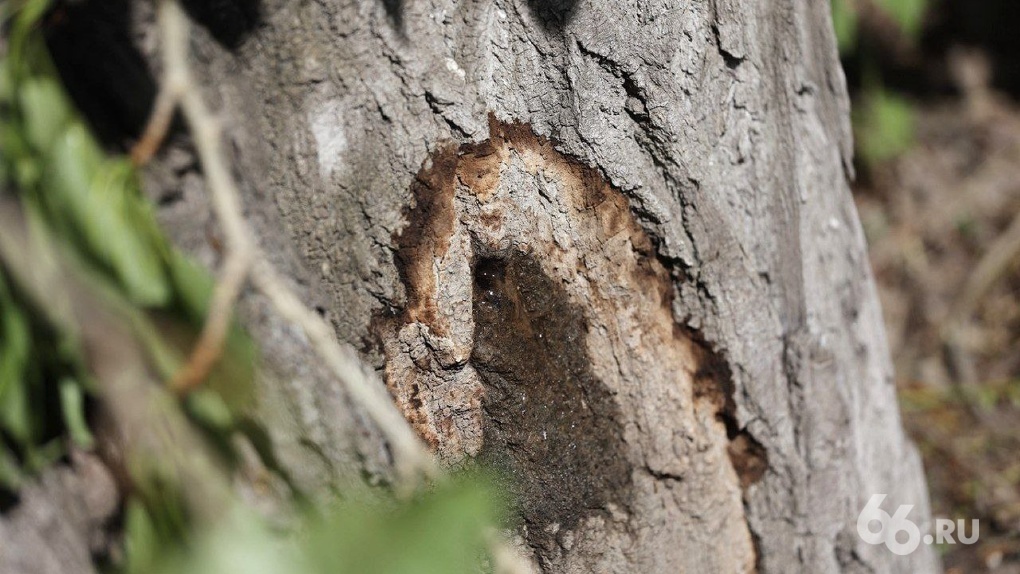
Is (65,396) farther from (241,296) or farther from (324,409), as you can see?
(324,409)

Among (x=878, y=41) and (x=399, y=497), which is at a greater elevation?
(x=878, y=41)

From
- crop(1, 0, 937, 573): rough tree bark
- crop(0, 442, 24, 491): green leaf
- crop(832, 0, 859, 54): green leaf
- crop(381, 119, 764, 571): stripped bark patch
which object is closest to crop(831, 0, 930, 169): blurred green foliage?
crop(832, 0, 859, 54): green leaf

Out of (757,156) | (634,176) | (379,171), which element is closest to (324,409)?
(379,171)

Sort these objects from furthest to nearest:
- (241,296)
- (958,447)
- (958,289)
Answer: (958,289), (958,447), (241,296)

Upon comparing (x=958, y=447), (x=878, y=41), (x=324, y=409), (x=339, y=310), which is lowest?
(x=958, y=447)

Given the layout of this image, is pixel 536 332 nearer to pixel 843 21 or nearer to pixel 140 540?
pixel 140 540

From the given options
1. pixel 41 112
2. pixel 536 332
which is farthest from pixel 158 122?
pixel 536 332

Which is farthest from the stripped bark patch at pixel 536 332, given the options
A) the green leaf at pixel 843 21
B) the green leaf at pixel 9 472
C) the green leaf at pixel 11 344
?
the green leaf at pixel 843 21

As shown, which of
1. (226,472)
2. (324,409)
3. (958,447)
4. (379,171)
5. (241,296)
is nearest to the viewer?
(379,171)
